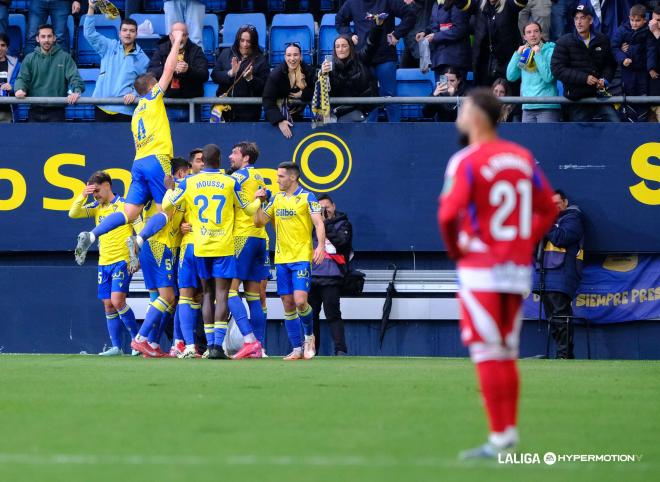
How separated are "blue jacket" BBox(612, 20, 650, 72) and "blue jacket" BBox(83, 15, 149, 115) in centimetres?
703

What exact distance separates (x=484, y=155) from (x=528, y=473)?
5.42 ft

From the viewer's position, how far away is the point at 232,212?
550 inches

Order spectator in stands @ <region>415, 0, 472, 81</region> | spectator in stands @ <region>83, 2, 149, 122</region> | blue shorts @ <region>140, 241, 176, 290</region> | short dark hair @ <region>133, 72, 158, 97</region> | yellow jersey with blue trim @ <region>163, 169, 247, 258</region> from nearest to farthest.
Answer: yellow jersey with blue trim @ <region>163, 169, 247, 258</region> → short dark hair @ <region>133, 72, 158, 97</region> → blue shorts @ <region>140, 241, 176, 290</region> → spectator in stands @ <region>415, 0, 472, 81</region> → spectator in stands @ <region>83, 2, 149, 122</region>

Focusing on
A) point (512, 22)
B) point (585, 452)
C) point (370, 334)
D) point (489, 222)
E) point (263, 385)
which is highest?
point (512, 22)

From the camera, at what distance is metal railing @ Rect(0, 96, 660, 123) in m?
16.9

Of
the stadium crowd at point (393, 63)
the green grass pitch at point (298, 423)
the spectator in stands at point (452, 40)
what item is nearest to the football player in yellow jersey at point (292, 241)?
the green grass pitch at point (298, 423)

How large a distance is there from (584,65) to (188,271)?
6406 mm

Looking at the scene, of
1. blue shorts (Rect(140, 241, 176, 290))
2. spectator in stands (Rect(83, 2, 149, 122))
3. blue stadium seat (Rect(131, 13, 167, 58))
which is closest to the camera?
blue shorts (Rect(140, 241, 176, 290))

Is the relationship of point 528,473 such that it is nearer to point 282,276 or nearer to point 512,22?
point 282,276

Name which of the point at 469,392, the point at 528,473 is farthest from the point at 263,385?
the point at 528,473

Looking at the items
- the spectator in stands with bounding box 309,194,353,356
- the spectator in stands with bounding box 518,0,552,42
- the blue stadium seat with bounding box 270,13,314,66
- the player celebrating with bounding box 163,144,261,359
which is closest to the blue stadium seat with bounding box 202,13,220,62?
the blue stadium seat with bounding box 270,13,314,66

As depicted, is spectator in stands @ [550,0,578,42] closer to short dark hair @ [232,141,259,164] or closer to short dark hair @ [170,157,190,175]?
short dark hair @ [232,141,259,164]

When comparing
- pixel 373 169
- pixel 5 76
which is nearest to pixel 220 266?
pixel 373 169

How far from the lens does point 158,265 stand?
15.1 metres
